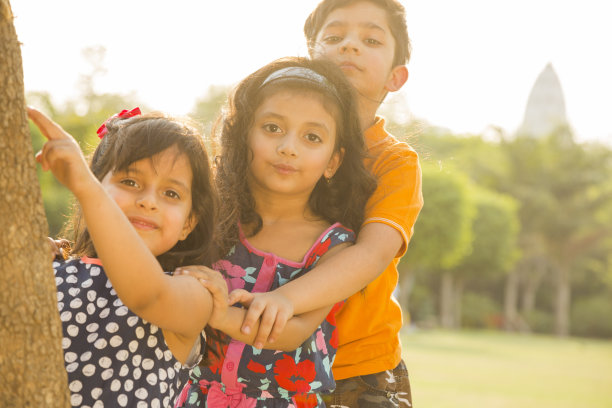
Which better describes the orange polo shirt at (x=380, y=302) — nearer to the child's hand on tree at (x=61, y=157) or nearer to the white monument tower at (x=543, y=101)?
the child's hand on tree at (x=61, y=157)

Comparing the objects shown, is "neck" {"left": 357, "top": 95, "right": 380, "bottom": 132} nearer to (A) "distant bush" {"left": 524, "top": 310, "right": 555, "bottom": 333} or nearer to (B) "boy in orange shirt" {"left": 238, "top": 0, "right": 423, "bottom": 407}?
(B) "boy in orange shirt" {"left": 238, "top": 0, "right": 423, "bottom": 407}

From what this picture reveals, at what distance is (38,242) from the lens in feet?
5.47

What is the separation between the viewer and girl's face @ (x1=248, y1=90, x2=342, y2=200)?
274 cm

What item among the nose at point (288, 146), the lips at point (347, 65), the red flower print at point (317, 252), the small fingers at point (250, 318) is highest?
the lips at point (347, 65)

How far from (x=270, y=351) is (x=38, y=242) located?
3.82ft

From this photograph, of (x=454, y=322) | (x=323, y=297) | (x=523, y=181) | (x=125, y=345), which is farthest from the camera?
(x=523, y=181)

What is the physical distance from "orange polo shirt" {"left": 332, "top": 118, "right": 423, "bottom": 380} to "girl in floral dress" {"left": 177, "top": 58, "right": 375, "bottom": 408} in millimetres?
133

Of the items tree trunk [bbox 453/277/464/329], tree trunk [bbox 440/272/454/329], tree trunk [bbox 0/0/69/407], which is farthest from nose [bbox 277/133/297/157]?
tree trunk [bbox 453/277/464/329]

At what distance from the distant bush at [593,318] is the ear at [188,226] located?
40.9 m

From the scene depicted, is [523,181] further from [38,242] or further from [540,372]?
[38,242]

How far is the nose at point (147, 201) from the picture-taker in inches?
84.7

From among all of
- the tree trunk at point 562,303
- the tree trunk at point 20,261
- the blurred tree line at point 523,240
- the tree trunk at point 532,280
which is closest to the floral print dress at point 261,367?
the tree trunk at point 20,261

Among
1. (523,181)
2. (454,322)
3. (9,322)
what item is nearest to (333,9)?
(9,322)

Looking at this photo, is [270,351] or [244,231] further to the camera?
[244,231]
